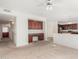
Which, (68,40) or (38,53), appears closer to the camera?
(38,53)

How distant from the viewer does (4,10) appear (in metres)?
5.36

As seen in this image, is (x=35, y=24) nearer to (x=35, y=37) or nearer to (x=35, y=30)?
(x=35, y=30)

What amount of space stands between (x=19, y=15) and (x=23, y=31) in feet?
3.90

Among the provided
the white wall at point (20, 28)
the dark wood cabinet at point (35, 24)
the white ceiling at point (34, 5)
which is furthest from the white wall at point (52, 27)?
the white ceiling at point (34, 5)

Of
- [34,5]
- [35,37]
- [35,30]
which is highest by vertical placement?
[34,5]

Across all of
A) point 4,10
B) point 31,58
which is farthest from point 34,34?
point 31,58

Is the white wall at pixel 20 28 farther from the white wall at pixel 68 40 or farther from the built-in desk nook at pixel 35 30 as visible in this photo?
the white wall at pixel 68 40

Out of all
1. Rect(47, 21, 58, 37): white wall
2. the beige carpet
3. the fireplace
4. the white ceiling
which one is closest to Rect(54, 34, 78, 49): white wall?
the beige carpet

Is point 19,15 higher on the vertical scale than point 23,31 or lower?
higher

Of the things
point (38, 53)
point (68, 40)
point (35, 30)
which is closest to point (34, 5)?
point (38, 53)

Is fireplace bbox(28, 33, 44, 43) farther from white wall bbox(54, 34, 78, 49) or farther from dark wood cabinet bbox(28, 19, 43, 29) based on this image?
white wall bbox(54, 34, 78, 49)

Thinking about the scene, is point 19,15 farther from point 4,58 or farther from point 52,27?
point 52,27

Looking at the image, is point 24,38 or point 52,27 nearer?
point 24,38

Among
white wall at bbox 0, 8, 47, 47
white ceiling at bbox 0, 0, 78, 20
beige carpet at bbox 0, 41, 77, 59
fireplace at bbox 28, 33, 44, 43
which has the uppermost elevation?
white ceiling at bbox 0, 0, 78, 20
